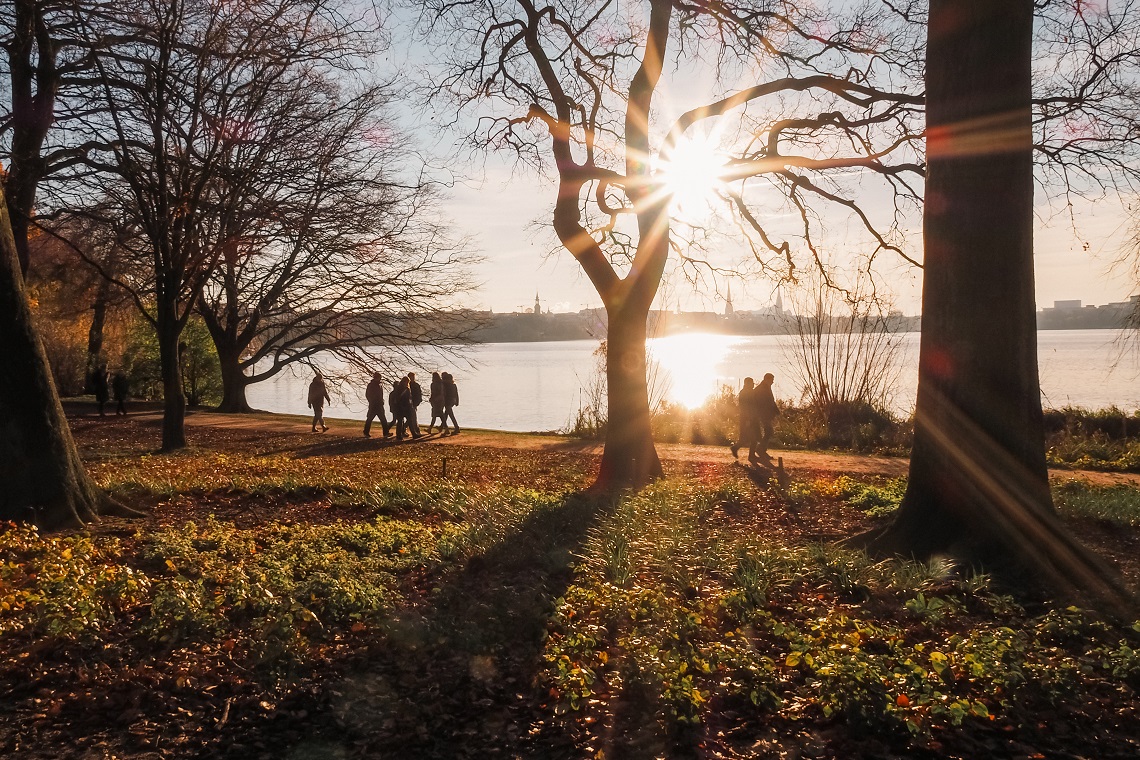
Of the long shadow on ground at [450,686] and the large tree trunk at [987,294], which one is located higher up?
the large tree trunk at [987,294]

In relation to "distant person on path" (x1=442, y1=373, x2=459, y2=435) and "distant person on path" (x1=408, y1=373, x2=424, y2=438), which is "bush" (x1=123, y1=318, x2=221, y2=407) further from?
"distant person on path" (x1=442, y1=373, x2=459, y2=435)

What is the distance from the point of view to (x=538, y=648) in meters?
4.96

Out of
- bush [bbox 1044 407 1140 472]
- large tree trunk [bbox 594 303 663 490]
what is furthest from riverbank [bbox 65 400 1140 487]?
large tree trunk [bbox 594 303 663 490]

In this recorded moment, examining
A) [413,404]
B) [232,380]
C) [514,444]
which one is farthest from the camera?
[232,380]

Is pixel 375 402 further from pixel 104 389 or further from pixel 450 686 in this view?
pixel 450 686

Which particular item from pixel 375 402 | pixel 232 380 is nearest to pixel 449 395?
pixel 375 402

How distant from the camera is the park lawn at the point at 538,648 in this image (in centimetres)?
389

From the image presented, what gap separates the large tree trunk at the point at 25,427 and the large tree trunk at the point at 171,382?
390 inches

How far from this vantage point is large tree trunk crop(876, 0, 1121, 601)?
604 cm

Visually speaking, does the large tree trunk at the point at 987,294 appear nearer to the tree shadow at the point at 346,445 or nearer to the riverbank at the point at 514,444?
the riverbank at the point at 514,444

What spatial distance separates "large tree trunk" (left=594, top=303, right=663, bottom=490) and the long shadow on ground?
16.7ft

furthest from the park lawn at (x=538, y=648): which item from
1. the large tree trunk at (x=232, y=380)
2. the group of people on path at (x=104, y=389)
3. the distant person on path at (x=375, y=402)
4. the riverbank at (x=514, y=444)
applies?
the large tree trunk at (x=232, y=380)

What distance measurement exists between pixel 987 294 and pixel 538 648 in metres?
4.14

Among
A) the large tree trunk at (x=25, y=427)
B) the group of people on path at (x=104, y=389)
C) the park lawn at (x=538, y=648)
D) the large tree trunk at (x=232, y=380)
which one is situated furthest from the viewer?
the large tree trunk at (x=232, y=380)
